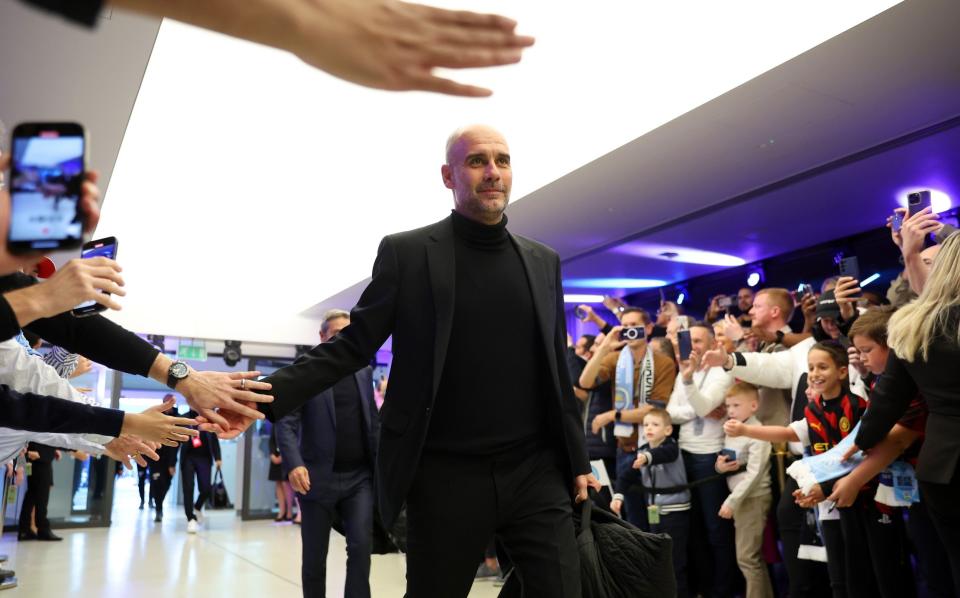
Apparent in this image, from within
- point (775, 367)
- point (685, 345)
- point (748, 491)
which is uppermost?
point (685, 345)

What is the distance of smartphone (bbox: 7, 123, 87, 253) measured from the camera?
2.22 feet

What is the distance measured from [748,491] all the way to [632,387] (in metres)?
1.05

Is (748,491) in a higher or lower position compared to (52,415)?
lower

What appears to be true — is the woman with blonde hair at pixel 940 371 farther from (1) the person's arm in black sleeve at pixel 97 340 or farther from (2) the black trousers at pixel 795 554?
(1) the person's arm in black sleeve at pixel 97 340

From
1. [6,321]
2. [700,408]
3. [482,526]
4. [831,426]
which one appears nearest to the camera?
[6,321]

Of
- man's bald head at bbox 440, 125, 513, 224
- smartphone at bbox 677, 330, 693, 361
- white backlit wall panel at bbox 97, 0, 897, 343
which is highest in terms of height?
white backlit wall panel at bbox 97, 0, 897, 343

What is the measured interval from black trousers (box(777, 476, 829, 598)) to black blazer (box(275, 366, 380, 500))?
2.04m

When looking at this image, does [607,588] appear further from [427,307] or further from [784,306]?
[784,306]

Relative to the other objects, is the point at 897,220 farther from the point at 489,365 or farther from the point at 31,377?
the point at 31,377

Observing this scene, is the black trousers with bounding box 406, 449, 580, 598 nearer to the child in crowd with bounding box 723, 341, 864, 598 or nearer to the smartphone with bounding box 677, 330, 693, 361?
the child in crowd with bounding box 723, 341, 864, 598

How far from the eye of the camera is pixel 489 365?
1.99 metres

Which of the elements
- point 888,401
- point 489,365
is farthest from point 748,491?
point 489,365

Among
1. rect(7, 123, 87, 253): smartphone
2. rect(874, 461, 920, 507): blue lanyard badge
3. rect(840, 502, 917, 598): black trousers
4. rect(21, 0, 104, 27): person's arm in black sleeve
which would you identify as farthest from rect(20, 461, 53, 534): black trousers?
rect(21, 0, 104, 27): person's arm in black sleeve

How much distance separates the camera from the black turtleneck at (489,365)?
6.36 feet
